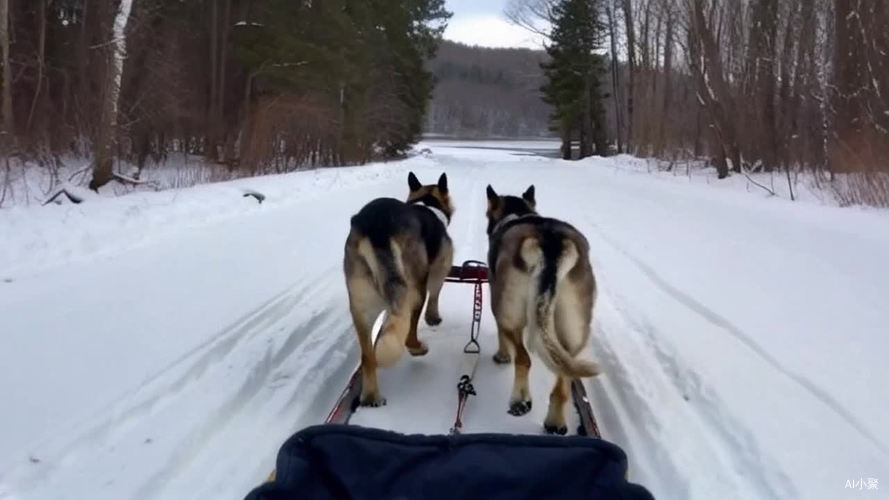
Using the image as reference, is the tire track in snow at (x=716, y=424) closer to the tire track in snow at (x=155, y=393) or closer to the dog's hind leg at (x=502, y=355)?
the dog's hind leg at (x=502, y=355)

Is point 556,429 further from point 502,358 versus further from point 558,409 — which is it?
point 502,358

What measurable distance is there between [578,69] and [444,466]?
156ft

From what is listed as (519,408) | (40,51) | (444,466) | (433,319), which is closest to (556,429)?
(519,408)

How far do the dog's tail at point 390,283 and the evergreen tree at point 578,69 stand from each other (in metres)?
45.0

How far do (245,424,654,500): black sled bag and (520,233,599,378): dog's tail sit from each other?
0.95m

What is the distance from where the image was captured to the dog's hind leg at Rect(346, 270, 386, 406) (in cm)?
407

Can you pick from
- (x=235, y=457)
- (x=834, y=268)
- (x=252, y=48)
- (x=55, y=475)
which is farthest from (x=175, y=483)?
(x=252, y=48)

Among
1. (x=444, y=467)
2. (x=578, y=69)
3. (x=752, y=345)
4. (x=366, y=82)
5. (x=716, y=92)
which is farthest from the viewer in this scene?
(x=578, y=69)

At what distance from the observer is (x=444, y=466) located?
256 cm

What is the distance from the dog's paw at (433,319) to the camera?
5789 mm

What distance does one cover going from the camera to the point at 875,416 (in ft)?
12.1

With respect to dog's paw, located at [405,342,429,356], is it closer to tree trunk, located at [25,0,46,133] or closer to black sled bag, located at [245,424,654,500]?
black sled bag, located at [245,424,654,500]

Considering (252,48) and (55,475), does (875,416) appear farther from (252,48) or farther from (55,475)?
(252,48)

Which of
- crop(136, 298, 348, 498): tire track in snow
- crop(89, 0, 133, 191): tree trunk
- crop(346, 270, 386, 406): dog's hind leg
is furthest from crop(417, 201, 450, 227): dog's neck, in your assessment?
crop(89, 0, 133, 191): tree trunk
